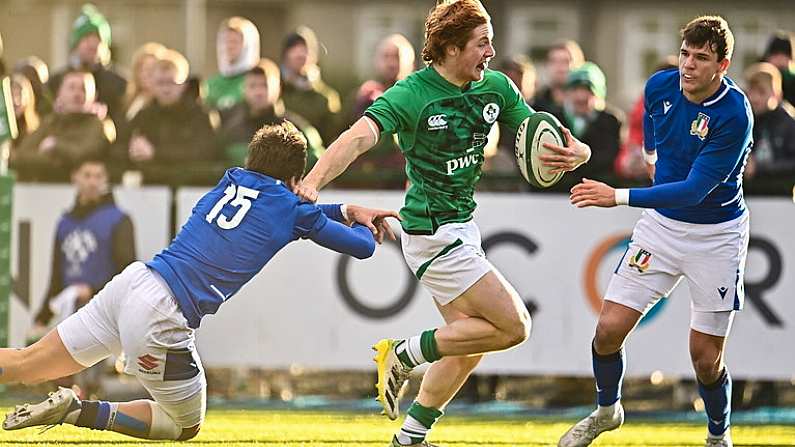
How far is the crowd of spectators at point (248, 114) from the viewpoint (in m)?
11.9

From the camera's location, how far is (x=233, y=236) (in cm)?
724

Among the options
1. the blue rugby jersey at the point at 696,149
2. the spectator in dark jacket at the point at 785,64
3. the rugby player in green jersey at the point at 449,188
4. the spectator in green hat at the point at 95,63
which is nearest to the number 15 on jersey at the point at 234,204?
the rugby player in green jersey at the point at 449,188

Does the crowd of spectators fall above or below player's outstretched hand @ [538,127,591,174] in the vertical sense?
below

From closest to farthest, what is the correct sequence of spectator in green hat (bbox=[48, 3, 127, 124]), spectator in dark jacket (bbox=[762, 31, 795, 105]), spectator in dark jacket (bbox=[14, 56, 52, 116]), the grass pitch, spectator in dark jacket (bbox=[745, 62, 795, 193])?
the grass pitch → spectator in dark jacket (bbox=[745, 62, 795, 193]) → spectator in dark jacket (bbox=[762, 31, 795, 105]) → spectator in dark jacket (bbox=[14, 56, 52, 116]) → spectator in green hat (bbox=[48, 3, 127, 124])

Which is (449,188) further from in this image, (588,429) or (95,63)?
(95,63)

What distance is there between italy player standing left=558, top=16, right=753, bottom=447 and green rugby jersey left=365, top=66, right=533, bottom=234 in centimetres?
84

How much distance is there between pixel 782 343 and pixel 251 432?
4305 mm

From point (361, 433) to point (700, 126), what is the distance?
293cm

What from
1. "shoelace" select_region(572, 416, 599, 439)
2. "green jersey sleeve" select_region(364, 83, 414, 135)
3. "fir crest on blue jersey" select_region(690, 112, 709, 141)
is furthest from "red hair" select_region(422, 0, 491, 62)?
"shoelace" select_region(572, 416, 599, 439)

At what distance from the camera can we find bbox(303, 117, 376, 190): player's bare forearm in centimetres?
720

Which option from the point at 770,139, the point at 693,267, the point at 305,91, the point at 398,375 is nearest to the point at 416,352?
the point at 398,375

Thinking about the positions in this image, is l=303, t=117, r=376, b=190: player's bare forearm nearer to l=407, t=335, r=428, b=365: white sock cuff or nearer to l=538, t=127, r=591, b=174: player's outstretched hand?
l=538, t=127, r=591, b=174: player's outstretched hand

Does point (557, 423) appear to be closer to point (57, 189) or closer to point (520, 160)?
point (520, 160)

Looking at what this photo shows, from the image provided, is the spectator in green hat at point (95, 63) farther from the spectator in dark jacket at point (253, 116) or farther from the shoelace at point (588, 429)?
the shoelace at point (588, 429)
